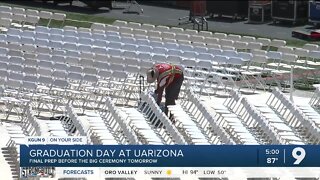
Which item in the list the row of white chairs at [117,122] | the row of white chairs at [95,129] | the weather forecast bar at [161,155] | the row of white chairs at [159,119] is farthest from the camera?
the row of white chairs at [95,129]

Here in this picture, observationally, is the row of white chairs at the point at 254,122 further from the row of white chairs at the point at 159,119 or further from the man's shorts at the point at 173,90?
the row of white chairs at the point at 159,119

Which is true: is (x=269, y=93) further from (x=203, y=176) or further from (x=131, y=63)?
(x=203, y=176)

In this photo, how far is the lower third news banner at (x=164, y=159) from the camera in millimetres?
27812

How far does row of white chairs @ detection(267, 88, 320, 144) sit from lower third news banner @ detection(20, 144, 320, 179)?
3607mm

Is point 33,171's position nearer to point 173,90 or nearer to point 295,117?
point 173,90

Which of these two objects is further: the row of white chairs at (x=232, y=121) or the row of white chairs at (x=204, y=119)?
the row of white chairs at (x=232, y=121)

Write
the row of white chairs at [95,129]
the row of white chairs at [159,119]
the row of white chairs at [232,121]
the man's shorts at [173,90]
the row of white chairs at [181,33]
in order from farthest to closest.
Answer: the row of white chairs at [181,33] → the man's shorts at [173,90] → the row of white chairs at [95,129] → the row of white chairs at [232,121] → the row of white chairs at [159,119]

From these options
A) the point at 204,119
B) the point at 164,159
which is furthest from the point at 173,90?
the point at 164,159

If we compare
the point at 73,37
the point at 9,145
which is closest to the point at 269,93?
the point at 73,37

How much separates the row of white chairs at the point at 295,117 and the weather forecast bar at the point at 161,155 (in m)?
3.69

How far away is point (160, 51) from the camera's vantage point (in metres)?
40.1

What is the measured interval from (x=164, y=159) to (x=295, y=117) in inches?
249

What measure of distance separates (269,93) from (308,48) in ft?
11.7

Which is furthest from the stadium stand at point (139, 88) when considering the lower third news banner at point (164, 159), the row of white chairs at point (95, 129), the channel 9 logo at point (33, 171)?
the lower third news banner at point (164, 159)
